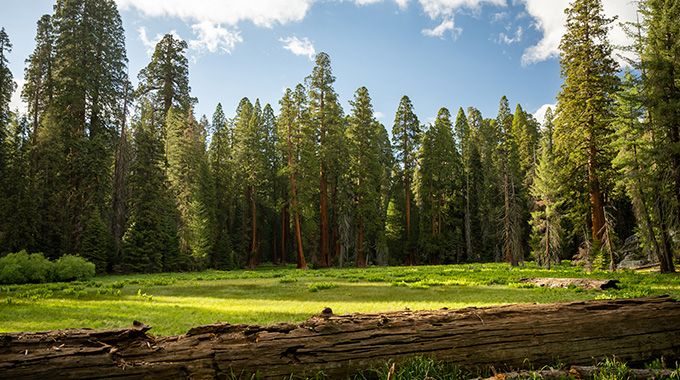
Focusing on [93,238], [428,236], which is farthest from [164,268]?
[428,236]

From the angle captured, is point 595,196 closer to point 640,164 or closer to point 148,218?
point 640,164

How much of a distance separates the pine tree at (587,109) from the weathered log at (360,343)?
63.8 ft

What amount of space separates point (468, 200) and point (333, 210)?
66.4 ft

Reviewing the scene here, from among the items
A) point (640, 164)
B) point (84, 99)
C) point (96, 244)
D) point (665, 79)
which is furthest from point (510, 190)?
point (84, 99)

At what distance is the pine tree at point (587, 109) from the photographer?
2055cm

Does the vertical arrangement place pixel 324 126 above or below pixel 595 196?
above

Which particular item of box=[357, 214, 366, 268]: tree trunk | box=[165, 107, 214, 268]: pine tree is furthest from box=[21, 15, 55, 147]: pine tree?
box=[357, 214, 366, 268]: tree trunk

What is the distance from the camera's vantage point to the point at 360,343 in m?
3.82

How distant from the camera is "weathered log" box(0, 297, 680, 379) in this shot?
3268 millimetres

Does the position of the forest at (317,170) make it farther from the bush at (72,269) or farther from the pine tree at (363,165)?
the bush at (72,269)

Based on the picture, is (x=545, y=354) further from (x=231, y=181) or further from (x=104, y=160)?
(x=231, y=181)

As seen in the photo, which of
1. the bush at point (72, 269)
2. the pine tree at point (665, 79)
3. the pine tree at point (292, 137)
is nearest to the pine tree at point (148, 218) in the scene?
the bush at point (72, 269)

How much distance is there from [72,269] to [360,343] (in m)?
22.1

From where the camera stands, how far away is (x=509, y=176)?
113ft
